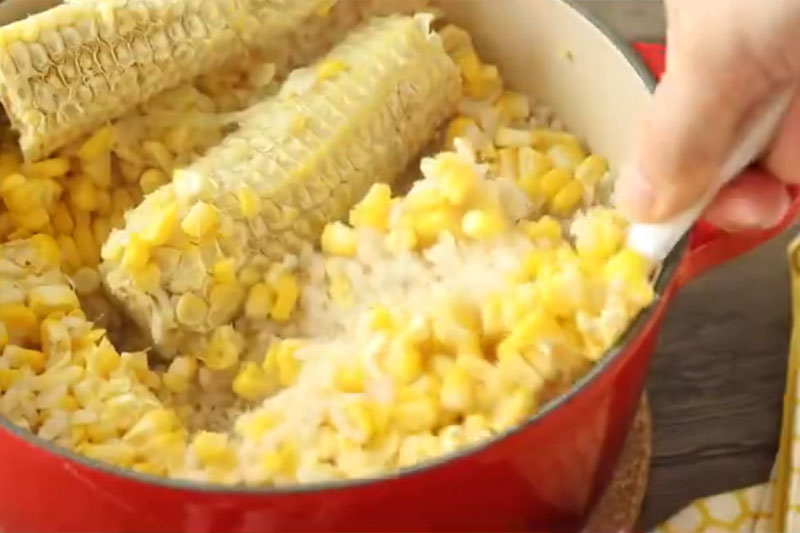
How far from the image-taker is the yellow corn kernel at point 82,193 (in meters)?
0.80

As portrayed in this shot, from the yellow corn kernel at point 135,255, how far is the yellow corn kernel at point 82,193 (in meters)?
0.08

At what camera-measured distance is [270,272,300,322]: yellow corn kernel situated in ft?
2.52

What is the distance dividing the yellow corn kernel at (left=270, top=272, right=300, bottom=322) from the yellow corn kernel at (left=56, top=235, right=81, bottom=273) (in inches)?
5.2

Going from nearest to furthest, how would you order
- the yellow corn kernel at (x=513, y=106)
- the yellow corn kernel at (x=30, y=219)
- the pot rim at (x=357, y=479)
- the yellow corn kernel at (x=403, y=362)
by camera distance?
the pot rim at (x=357, y=479) → the yellow corn kernel at (x=403, y=362) → the yellow corn kernel at (x=30, y=219) → the yellow corn kernel at (x=513, y=106)

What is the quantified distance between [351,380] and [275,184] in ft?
0.50

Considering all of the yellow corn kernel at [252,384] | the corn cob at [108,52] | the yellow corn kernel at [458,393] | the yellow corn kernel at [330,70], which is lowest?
the yellow corn kernel at [252,384]

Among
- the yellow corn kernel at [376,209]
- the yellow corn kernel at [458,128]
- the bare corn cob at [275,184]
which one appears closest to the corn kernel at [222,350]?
the bare corn cob at [275,184]

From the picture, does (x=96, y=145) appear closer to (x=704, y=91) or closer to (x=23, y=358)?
(x=23, y=358)

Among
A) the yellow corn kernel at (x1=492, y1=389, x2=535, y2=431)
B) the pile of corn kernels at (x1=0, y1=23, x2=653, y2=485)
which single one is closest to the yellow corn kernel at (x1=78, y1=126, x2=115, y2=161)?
the pile of corn kernels at (x1=0, y1=23, x2=653, y2=485)

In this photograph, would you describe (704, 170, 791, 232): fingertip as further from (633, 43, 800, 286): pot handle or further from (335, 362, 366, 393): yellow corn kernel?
(335, 362, 366, 393): yellow corn kernel

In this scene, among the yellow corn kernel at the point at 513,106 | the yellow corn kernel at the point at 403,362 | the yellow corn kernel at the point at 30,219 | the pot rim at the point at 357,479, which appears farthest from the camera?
the yellow corn kernel at the point at 513,106

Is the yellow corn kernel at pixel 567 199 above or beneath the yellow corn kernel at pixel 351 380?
above

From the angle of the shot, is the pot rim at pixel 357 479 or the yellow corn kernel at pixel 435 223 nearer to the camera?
the pot rim at pixel 357 479

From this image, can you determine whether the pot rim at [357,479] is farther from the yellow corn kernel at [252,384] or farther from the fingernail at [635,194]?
the yellow corn kernel at [252,384]
